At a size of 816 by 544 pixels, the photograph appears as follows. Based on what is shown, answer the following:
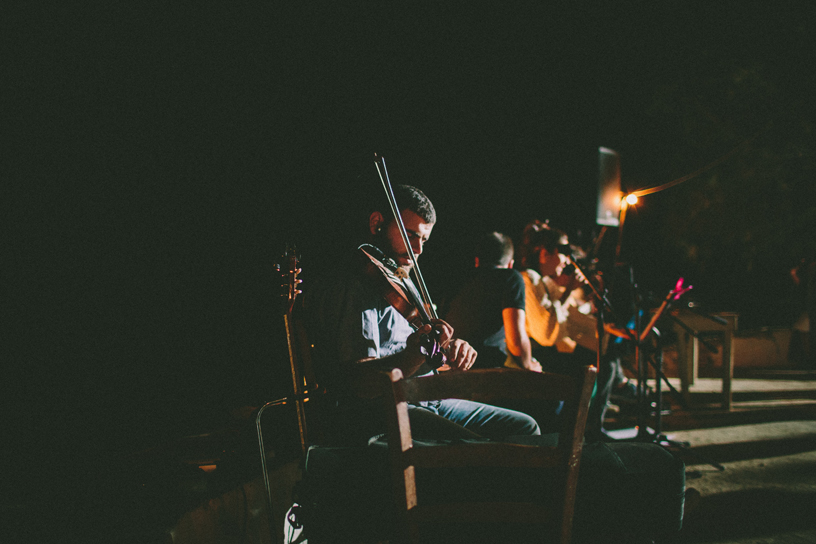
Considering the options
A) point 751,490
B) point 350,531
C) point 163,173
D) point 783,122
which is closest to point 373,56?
point 163,173

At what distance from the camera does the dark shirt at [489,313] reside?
8.54 feet

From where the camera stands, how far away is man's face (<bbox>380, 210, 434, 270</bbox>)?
183cm

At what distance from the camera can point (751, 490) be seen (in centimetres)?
287

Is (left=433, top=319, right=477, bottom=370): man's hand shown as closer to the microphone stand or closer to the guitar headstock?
the guitar headstock

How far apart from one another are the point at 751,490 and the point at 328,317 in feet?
10.0

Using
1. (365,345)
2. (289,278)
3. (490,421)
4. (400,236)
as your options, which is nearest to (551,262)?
(490,421)

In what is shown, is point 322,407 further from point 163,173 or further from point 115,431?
point 163,173

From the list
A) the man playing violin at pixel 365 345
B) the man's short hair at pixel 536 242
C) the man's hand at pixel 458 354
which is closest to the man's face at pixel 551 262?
the man's short hair at pixel 536 242

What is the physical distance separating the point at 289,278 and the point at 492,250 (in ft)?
4.26

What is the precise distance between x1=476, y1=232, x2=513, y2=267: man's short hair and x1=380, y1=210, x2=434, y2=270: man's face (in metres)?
0.96

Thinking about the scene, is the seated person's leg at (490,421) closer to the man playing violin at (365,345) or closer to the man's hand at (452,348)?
the man playing violin at (365,345)

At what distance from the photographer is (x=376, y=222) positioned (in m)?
1.87

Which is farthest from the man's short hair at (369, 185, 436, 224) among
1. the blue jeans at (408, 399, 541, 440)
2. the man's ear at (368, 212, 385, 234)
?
→ the blue jeans at (408, 399, 541, 440)

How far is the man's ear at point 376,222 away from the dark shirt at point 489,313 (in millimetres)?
989
